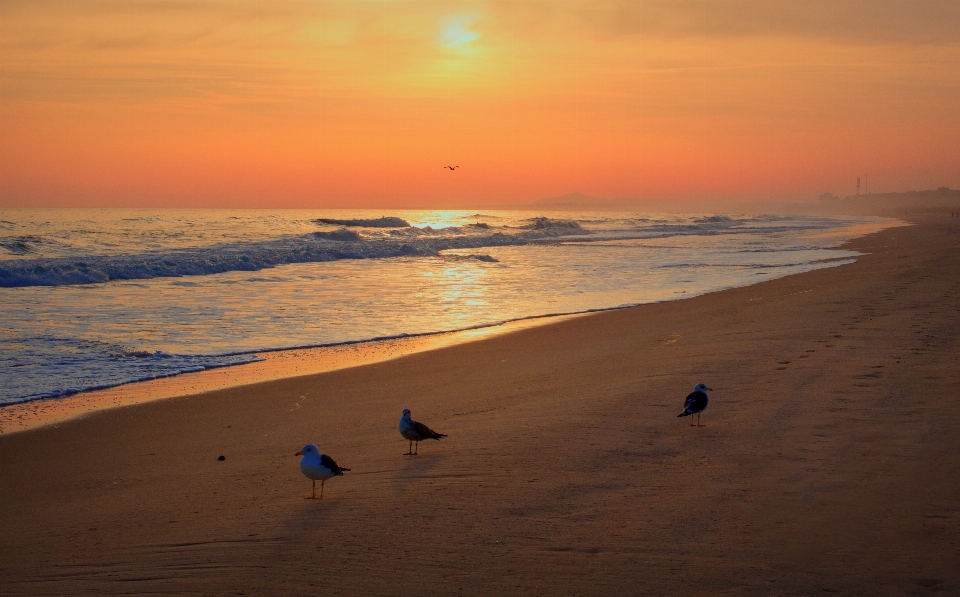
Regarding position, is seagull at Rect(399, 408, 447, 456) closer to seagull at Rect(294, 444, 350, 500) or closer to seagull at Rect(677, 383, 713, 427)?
seagull at Rect(294, 444, 350, 500)

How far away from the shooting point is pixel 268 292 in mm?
21062

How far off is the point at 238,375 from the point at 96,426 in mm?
2699

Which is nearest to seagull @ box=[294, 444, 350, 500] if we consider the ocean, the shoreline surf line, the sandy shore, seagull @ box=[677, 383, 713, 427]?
the sandy shore

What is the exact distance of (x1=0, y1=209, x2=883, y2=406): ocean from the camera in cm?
1194

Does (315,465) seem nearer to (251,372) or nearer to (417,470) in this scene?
(417,470)

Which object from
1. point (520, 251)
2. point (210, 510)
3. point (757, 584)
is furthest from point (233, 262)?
point (757, 584)

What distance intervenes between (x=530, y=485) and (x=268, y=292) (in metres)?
16.8

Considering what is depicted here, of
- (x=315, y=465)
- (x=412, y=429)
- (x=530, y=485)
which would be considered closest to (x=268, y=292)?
(x=412, y=429)

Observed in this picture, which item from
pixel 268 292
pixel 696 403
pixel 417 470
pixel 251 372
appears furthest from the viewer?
pixel 268 292

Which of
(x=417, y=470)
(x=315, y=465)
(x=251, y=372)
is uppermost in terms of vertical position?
(x=315, y=465)

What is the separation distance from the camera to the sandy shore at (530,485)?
4.23 metres

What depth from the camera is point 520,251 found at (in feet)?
146

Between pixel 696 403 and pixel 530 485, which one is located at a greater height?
pixel 696 403

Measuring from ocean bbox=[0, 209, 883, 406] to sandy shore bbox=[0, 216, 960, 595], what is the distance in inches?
125
